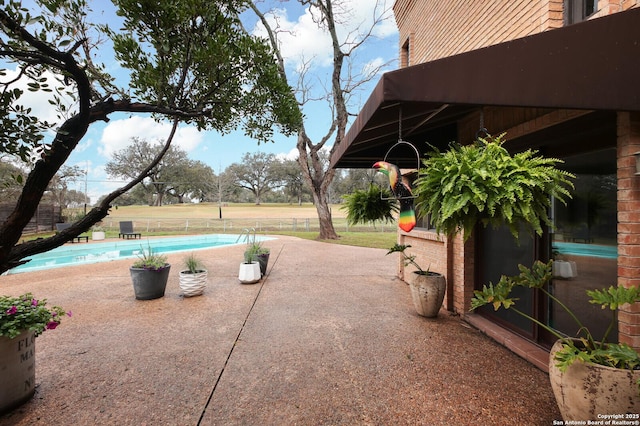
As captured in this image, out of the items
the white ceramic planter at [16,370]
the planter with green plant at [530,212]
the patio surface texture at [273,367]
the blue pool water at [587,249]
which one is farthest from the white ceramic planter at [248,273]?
the blue pool water at [587,249]

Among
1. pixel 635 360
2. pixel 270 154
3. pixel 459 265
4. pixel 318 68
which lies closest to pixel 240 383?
pixel 635 360

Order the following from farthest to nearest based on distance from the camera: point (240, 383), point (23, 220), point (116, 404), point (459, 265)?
point (459, 265) < point (240, 383) < point (116, 404) < point (23, 220)

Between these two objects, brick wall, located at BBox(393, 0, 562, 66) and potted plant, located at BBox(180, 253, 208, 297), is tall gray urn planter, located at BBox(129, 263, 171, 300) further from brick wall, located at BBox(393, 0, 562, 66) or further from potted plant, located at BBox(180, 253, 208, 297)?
brick wall, located at BBox(393, 0, 562, 66)

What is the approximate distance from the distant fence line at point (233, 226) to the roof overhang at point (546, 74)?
740 inches

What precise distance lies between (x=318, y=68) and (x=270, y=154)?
42.2 m

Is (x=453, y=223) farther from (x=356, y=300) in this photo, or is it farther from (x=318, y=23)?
(x=318, y=23)

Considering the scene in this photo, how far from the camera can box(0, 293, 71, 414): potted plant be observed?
8.05ft

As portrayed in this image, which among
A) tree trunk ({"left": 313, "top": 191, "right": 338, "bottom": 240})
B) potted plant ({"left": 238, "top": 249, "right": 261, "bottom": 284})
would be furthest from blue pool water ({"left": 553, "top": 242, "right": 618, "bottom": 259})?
tree trunk ({"left": 313, "top": 191, "right": 338, "bottom": 240})

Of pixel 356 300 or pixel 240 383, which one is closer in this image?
pixel 240 383

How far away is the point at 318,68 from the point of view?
18266mm

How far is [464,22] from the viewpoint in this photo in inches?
193

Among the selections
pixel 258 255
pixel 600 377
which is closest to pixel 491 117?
pixel 600 377

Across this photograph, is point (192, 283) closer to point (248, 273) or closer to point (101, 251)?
point (248, 273)

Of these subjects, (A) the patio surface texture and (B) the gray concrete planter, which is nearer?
(B) the gray concrete planter
